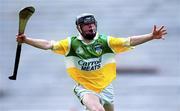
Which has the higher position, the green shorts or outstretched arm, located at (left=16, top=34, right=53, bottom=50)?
outstretched arm, located at (left=16, top=34, right=53, bottom=50)

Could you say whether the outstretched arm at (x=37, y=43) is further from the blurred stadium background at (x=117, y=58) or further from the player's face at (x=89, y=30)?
the blurred stadium background at (x=117, y=58)

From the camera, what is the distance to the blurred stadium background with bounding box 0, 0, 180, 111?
18.2 metres

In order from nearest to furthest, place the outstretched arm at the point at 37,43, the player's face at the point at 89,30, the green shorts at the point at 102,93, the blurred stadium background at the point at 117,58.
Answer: the outstretched arm at the point at 37,43 < the player's face at the point at 89,30 < the green shorts at the point at 102,93 < the blurred stadium background at the point at 117,58

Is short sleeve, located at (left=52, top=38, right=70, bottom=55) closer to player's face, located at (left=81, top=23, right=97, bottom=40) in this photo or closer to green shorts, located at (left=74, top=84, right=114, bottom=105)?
player's face, located at (left=81, top=23, right=97, bottom=40)

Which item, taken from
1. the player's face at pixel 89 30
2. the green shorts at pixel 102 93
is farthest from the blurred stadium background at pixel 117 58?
the player's face at pixel 89 30

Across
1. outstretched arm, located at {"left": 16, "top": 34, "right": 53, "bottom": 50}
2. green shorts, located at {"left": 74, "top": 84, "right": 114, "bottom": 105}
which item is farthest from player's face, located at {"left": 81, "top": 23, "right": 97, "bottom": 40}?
green shorts, located at {"left": 74, "top": 84, "right": 114, "bottom": 105}

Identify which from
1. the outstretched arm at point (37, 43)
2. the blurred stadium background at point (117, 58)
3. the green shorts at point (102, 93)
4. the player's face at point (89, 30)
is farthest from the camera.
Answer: the blurred stadium background at point (117, 58)

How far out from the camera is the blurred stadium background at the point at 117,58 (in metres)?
18.2

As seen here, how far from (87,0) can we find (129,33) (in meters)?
0.98

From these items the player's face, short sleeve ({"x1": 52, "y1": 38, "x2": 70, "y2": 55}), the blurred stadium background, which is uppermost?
the player's face

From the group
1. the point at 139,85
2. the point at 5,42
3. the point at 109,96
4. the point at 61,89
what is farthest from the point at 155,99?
the point at 109,96

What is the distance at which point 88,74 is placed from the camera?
1236cm

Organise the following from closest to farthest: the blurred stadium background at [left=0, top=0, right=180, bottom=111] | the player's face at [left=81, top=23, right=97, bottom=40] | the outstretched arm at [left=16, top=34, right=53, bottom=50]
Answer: the outstretched arm at [left=16, top=34, right=53, bottom=50], the player's face at [left=81, top=23, right=97, bottom=40], the blurred stadium background at [left=0, top=0, right=180, bottom=111]

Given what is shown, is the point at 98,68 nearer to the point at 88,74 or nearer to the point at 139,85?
the point at 88,74
